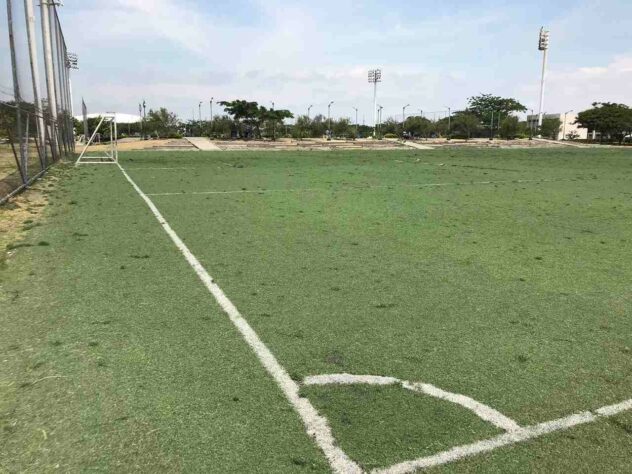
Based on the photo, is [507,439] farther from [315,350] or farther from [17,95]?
Answer: [17,95]

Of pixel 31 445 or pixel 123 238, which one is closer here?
pixel 31 445

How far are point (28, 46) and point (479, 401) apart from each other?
15.3 metres

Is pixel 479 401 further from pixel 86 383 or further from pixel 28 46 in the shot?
pixel 28 46

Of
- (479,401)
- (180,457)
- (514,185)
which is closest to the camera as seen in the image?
Answer: (180,457)

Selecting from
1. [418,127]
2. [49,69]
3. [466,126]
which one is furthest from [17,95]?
[466,126]

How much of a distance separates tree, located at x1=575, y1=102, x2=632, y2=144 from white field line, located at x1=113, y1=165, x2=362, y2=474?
72430mm

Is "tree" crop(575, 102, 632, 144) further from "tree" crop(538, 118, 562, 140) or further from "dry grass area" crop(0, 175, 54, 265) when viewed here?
"dry grass area" crop(0, 175, 54, 265)

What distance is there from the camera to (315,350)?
329cm

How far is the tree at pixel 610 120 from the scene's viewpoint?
211 feet

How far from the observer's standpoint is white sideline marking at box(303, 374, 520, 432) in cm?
255

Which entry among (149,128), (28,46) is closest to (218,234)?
(28,46)

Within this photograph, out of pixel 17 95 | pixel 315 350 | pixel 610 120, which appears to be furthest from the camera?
pixel 610 120

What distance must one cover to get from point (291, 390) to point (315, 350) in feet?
1.69

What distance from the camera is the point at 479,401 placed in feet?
8.94
